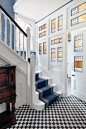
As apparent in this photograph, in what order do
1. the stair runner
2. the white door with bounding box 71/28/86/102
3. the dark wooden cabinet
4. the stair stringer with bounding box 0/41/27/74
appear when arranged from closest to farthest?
the dark wooden cabinet → the stair stringer with bounding box 0/41/27/74 → the stair runner → the white door with bounding box 71/28/86/102

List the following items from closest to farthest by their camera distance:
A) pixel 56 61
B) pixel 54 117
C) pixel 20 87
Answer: pixel 54 117 < pixel 20 87 < pixel 56 61

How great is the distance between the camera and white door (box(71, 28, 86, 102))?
243 cm

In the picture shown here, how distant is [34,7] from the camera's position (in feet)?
9.27

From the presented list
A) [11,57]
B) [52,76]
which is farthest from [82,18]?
[11,57]

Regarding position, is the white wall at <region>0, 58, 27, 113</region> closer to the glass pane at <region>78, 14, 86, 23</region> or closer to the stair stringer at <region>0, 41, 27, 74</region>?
the stair stringer at <region>0, 41, 27, 74</region>

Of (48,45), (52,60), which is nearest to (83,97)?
(52,60)

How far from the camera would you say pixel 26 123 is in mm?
1584

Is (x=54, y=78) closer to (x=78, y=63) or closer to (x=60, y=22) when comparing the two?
(x=78, y=63)

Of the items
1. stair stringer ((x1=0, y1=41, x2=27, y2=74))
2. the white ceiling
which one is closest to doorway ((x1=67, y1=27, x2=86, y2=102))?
the white ceiling

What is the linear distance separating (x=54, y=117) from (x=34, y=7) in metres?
3.45

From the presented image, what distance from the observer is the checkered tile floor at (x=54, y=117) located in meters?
1.54

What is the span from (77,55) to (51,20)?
5.51ft

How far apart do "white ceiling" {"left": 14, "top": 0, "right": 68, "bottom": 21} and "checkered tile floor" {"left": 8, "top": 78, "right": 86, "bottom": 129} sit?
3.21 meters

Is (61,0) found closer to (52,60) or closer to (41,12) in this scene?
(41,12)
